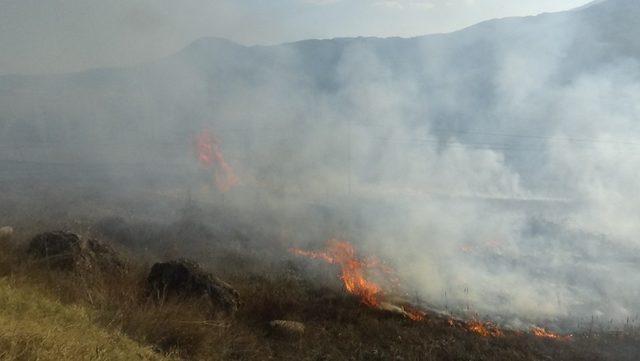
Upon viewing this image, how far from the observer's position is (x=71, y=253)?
9.36m

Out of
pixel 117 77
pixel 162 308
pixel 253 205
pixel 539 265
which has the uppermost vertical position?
pixel 117 77

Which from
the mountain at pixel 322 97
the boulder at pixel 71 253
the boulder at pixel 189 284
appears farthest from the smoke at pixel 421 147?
the boulder at pixel 71 253

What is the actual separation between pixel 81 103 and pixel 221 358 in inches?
2957

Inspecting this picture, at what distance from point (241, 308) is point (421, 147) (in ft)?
118

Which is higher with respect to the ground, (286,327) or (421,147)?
(421,147)

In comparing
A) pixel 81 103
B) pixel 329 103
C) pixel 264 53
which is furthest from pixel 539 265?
pixel 81 103

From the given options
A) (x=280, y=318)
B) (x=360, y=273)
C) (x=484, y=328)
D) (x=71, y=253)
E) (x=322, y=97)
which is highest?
(x=322, y=97)

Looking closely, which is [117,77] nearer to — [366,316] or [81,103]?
[81,103]

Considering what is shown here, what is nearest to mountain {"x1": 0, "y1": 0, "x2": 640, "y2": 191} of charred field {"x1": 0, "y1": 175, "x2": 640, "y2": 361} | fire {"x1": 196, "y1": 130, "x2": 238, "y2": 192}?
fire {"x1": 196, "y1": 130, "x2": 238, "y2": 192}

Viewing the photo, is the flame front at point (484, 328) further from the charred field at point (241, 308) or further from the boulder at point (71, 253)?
the boulder at point (71, 253)

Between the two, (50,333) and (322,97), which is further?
(322,97)

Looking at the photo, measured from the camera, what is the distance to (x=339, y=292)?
12469 millimetres

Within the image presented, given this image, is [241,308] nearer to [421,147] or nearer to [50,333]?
[50,333]

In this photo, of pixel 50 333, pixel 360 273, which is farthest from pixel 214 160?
pixel 50 333
